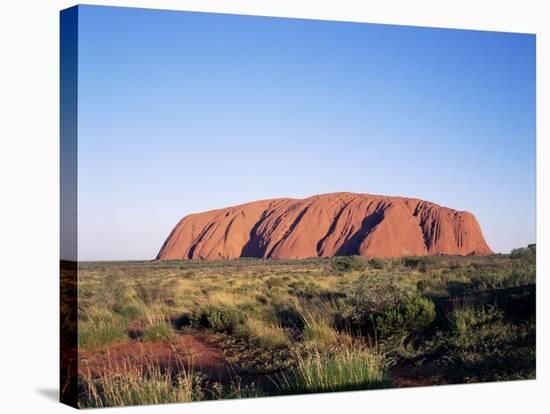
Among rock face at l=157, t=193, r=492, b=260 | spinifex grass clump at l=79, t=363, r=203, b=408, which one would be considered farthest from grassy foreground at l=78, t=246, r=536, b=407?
rock face at l=157, t=193, r=492, b=260

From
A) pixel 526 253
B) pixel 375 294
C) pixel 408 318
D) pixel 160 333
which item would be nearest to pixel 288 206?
pixel 375 294

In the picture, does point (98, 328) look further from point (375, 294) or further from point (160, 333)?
point (375, 294)

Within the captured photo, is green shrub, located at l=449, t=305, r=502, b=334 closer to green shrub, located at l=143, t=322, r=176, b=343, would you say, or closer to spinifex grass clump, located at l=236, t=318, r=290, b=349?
spinifex grass clump, located at l=236, t=318, r=290, b=349

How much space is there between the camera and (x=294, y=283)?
52.4ft

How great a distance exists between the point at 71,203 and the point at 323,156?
3.70 meters

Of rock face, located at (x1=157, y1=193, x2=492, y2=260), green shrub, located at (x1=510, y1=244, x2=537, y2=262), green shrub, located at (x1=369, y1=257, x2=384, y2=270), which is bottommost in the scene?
green shrub, located at (x1=369, y1=257, x2=384, y2=270)

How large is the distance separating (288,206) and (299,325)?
1.60m

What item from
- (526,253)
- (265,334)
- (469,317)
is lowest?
(265,334)

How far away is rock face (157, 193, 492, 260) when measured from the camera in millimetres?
15367

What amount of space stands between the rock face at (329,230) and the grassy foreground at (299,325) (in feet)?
0.61

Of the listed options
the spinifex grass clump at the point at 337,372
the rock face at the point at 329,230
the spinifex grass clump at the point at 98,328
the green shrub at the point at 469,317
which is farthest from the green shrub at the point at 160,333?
the green shrub at the point at 469,317

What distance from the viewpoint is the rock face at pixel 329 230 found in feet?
50.4

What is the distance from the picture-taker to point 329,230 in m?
16.6

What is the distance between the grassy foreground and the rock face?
0.61 ft
